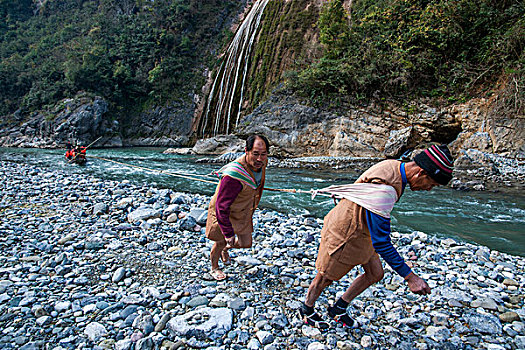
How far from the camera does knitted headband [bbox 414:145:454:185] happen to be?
1730mm

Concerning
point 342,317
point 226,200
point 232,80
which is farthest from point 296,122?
point 342,317

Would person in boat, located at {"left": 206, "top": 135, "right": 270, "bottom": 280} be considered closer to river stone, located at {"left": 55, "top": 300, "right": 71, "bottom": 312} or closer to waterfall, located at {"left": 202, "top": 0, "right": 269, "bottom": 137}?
river stone, located at {"left": 55, "top": 300, "right": 71, "bottom": 312}

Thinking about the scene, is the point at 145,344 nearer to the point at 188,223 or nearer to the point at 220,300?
the point at 220,300

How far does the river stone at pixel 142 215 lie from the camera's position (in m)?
4.79

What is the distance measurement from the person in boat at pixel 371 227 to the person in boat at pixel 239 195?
890 mm

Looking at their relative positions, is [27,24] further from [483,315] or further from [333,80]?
[483,315]

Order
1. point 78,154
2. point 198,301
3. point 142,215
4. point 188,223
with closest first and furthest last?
point 198,301, point 188,223, point 142,215, point 78,154

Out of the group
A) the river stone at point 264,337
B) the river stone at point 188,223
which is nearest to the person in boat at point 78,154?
the river stone at point 188,223

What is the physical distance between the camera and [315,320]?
235 centimetres

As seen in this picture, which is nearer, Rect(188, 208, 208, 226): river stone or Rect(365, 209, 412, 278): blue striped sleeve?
Rect(365, 209, 412, 278): blue striped sleeve

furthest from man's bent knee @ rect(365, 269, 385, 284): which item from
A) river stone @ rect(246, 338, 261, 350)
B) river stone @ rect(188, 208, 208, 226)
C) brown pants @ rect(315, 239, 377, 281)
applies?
river stone @ rect(188, 208, 208, 226)

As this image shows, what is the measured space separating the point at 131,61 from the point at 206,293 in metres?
33.8

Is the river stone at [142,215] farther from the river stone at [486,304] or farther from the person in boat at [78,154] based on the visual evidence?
the person in boat at [78,154]

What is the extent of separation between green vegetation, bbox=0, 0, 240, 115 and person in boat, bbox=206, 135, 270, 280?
94.1 feet
